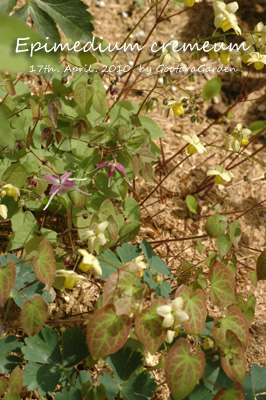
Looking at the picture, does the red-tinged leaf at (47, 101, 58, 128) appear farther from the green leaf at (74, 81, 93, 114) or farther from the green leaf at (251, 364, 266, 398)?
the green leaf at (251, 364, 266, 398)

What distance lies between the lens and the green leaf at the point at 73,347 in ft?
3.74

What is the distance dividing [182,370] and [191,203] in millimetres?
937

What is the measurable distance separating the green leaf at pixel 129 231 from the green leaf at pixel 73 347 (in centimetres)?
41

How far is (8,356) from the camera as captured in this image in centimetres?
113

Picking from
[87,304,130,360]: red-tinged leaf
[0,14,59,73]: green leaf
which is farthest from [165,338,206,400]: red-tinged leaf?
[0,14,59,73]: green leaf

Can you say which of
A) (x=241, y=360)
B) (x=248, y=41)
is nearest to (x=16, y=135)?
(x=248, y=41)

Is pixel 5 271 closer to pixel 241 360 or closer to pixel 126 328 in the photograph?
pixel 126 328

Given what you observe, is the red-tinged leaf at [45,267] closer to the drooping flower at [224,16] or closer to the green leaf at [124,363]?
the green leaf at [124,363]

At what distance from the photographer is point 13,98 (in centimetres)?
153

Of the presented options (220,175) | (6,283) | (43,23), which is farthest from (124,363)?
(43,23)

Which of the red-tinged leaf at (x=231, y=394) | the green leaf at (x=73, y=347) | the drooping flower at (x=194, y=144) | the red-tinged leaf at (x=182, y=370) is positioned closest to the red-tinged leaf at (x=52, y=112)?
the drooping flower at (x=194, y=144)

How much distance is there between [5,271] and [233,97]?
1.73 m

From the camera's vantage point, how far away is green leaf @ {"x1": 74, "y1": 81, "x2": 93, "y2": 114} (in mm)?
1429

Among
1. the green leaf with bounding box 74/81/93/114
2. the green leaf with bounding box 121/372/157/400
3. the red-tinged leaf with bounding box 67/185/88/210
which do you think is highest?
the green leaf with bounding box 74/81/93/114
